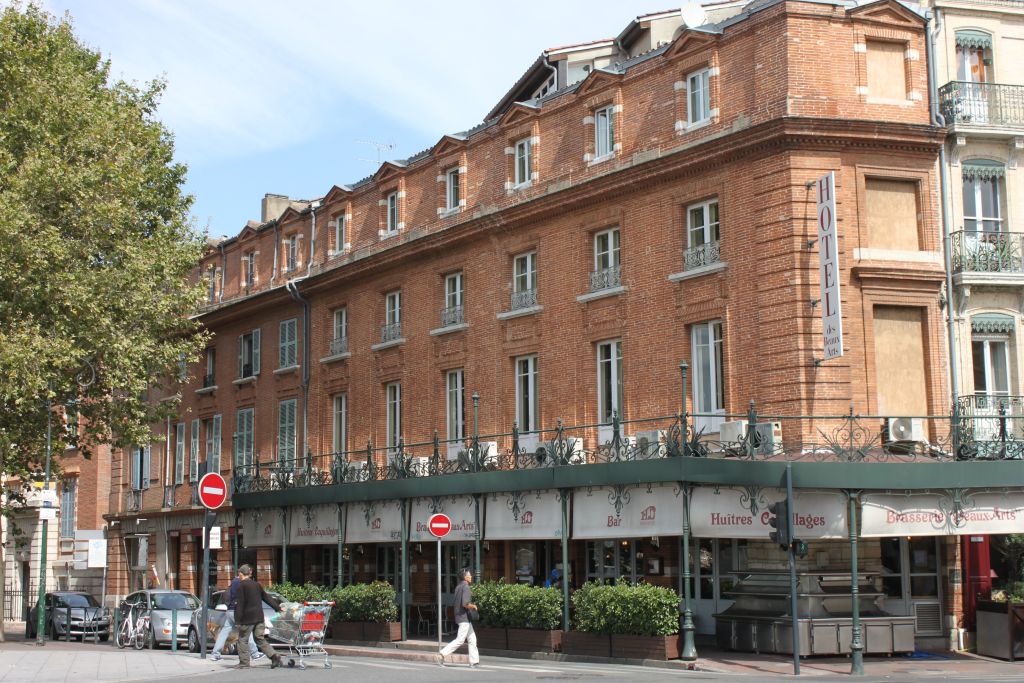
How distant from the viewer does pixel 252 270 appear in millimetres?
38969

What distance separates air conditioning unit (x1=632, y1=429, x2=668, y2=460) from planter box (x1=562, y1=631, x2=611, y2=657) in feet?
10.4

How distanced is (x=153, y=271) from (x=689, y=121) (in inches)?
532

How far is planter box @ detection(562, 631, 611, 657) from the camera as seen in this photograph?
2134 cm

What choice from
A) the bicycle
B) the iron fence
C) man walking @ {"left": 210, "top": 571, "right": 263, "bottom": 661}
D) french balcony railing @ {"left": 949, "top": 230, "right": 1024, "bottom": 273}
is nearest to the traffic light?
the iron fence

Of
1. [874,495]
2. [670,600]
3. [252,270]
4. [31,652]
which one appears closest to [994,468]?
[874,495]

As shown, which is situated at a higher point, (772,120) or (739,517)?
(772,120)

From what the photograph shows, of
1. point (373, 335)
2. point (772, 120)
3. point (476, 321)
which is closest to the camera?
point (772, 120)

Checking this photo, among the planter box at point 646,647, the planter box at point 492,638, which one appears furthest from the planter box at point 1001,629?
the planter box at point 492,638

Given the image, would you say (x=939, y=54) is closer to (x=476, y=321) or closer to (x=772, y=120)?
(x=772, y=120)

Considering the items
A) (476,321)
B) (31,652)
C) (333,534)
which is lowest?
(31,652)

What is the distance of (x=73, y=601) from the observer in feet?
110

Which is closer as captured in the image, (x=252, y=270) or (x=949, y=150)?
(x=949, y=150)

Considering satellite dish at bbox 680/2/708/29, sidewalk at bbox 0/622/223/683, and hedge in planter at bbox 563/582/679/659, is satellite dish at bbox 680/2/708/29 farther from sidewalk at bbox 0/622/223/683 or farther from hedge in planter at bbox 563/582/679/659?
sidewalk at bbox 0/622/223/683

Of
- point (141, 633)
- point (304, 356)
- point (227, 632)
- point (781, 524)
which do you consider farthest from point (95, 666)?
point (304, 356)
